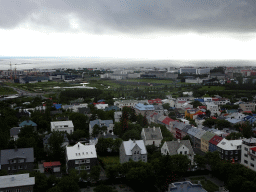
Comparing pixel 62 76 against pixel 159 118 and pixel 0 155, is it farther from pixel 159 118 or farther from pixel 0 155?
pixel 0 155

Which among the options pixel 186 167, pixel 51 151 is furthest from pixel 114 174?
pixel 51 151

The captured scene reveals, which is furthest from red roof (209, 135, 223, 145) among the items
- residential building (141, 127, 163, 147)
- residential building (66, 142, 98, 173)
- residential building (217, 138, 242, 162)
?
residential building (66, 142, 98, 173)

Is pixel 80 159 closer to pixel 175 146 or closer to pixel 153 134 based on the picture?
pixel 175 146

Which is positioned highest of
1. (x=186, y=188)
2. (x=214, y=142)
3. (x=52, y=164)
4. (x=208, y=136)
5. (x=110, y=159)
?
(x=186, y=188)

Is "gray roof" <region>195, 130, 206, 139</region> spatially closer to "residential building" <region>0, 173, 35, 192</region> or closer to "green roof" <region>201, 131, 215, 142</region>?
"green roof" <region>201, 131, 215, 142</region>

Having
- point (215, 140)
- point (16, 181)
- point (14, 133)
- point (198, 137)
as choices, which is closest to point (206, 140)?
point (215, 140)
